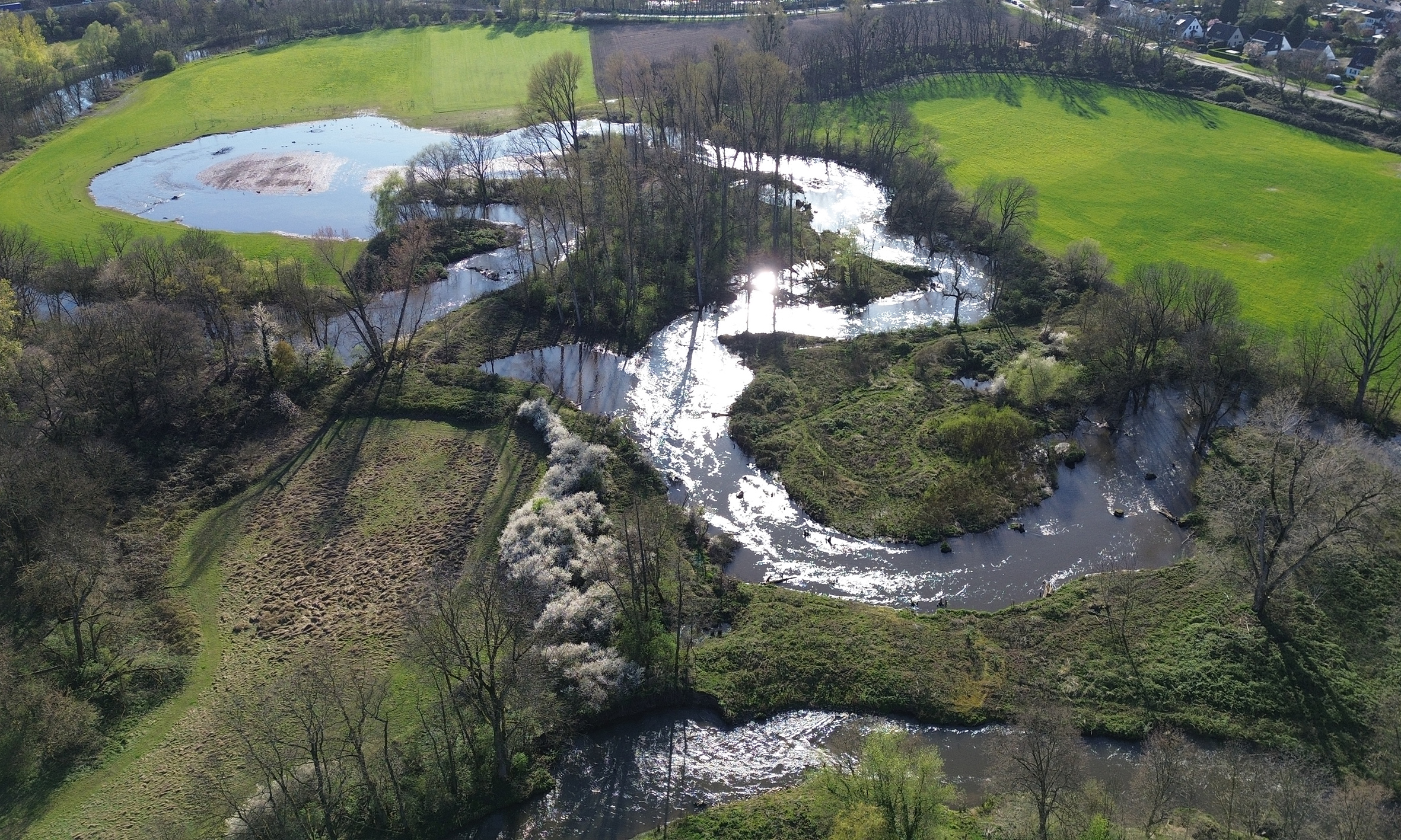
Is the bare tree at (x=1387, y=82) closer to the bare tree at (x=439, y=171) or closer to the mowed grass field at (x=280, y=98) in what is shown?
the mowed grass field at (x=280, y=98)


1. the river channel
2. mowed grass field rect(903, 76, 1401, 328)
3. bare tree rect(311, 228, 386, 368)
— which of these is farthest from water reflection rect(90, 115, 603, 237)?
mowed grass field rect(903, 76, 1401, 328)

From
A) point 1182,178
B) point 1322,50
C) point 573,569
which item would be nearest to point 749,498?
point 573,569

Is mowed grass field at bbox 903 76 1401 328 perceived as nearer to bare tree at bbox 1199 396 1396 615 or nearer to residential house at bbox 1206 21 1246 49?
bare tree at bbox 1199 396 1396 615

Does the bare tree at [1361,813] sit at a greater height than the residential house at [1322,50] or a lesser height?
lesser

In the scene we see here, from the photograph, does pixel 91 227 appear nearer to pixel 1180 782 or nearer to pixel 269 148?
→ pixel 269 148

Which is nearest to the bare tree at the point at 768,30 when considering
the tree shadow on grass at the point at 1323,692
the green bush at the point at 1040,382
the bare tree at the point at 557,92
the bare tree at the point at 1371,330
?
the bare tree at the point at 557,92

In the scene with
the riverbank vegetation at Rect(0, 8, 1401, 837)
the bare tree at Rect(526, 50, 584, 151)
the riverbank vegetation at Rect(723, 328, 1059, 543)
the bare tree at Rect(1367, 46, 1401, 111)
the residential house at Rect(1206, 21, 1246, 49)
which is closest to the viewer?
the riverbank vegetation at Rect(0, 8, 1401, 837)

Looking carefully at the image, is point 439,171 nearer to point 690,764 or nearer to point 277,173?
point 277,173
